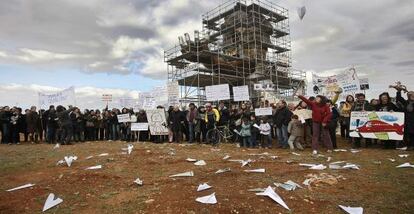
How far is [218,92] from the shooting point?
1992 centimetres

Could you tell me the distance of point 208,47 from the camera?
36.5m

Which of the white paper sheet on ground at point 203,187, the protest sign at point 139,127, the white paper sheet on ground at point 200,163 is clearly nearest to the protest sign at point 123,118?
the protest sign at point 139,127

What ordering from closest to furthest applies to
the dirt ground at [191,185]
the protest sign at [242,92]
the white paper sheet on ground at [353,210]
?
the white paper sheet on ground at [353,210] → the dirt ground at [191,185] → the protest sign at [242,92]

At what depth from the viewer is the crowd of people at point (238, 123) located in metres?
14.1

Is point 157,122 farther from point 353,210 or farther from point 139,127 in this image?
point 353,210

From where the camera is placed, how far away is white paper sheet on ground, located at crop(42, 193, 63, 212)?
7641 millimetres

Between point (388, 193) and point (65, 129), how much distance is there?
47.0 ft

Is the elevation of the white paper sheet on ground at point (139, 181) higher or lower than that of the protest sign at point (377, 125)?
lower

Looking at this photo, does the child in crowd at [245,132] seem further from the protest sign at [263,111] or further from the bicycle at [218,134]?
the bicycle at [218,134]

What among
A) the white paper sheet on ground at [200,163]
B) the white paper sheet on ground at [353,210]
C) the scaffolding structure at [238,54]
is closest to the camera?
the white paper sheet on ground at [353,210]

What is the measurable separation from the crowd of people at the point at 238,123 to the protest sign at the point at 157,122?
35cm

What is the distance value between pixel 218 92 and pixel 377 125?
8.05 meters

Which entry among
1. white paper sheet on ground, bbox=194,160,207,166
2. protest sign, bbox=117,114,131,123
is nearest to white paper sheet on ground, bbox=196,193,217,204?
white paper sheet on ground, bbox=194,160,207,166

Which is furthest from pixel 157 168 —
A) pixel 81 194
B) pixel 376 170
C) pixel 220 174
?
pixel 376 170
